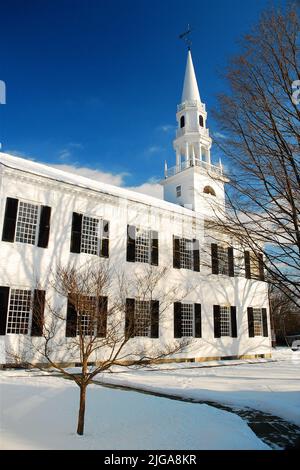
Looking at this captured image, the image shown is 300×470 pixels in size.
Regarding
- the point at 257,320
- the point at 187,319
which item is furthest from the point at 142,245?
the point at 257,320

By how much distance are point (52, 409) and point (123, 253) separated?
10497 millimetres

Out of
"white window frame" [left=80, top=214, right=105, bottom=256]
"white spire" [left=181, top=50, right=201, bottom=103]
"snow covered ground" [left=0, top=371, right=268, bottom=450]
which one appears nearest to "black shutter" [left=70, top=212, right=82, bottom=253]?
"white window frame" [left=80, top=214, right=105, bottom=256]

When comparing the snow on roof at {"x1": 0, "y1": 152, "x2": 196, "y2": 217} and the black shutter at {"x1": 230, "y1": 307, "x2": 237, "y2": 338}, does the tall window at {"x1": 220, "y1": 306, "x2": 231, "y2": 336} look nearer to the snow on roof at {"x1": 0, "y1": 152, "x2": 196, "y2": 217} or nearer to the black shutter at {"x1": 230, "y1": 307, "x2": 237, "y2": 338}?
the black shutter at {"x1": 230, "y1": 307, "x2": 237, "y2": 338}

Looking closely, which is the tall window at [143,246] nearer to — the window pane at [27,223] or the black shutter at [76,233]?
the black shutter at [76,233]

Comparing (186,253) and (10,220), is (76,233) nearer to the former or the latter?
(10,220)

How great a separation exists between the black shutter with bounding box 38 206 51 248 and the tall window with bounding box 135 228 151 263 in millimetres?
4873

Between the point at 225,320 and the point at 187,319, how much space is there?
11.2 feet

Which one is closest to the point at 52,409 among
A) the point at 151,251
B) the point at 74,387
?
the point at 74,387

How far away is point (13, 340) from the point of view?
13484 mm

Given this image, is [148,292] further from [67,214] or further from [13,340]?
[13,340]

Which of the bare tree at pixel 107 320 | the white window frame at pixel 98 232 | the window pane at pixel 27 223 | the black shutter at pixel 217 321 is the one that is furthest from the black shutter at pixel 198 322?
the window pane at pixel 27 223

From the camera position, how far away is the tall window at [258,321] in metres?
23.2

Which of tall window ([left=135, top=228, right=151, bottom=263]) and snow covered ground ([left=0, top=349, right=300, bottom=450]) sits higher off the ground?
tall window ([left=135, top=228, right=151, bottom=263])

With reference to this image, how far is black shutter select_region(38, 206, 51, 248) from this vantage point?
49.2ft
